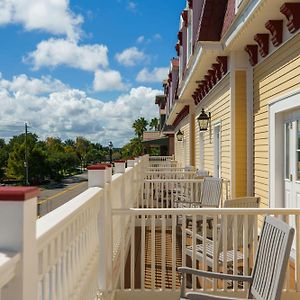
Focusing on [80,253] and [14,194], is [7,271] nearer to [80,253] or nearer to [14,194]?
[14,194]

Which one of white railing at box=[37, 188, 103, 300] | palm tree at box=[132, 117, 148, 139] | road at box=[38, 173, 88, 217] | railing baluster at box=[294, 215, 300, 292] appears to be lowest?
road at box=[38, 173, 88, 217]

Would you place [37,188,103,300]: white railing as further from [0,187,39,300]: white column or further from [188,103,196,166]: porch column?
[188,103,196,166]: porch column

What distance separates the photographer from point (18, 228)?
46.1 inches

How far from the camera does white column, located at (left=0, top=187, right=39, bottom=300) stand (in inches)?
46.1

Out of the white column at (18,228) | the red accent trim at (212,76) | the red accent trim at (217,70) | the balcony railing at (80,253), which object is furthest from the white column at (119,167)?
the red accent trim at (212,76)

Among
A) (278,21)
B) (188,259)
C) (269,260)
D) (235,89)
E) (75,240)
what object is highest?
(278,21)

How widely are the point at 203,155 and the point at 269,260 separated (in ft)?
30.2

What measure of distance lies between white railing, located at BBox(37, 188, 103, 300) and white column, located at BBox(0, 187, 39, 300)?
0.19 meters

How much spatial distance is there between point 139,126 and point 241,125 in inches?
2601

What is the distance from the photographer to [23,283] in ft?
3.95

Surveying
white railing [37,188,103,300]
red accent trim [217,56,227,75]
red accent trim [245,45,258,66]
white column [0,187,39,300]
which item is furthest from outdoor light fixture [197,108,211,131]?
white column [0,187,39,300]

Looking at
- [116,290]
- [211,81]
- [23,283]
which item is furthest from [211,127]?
[23,283]

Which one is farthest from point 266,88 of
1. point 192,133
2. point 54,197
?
point 54,197

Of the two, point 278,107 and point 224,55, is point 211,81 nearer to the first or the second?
point 224,55
